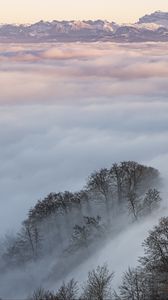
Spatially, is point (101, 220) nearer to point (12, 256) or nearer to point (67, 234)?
point (67, 234)

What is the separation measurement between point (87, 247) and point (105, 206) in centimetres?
1442

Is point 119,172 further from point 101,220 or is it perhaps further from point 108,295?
point 108,295

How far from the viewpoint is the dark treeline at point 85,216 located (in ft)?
302

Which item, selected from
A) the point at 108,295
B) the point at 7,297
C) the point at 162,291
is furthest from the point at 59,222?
the point at 162,291

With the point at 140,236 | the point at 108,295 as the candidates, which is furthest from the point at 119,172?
the point at 108,295

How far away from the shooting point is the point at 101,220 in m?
99.6

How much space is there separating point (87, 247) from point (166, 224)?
78.1ft

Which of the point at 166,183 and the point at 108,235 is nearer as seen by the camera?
the point at 108,235

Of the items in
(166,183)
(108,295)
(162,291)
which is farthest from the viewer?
(166,183)

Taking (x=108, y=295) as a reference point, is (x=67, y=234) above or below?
above

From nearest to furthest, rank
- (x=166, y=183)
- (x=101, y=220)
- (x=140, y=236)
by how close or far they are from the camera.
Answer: (x=140, y=236)
(x=101, y=220)
(x=166, y=183)

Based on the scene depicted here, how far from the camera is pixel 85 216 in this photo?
9944 cm

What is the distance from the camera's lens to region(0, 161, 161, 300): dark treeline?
302 feet

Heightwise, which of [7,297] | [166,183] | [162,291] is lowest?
[162,291]
